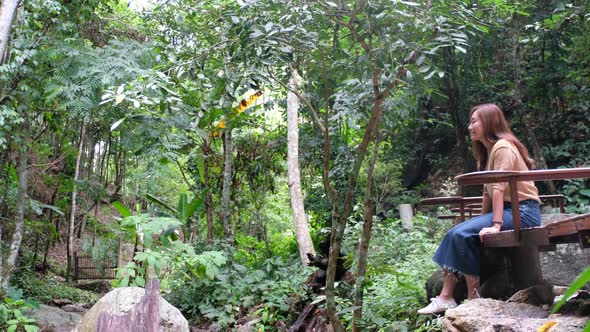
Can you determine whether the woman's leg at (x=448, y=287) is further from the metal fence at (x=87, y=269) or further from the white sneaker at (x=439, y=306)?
the metal fence at (x=87, y=269)

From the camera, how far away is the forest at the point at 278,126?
3.72 meters

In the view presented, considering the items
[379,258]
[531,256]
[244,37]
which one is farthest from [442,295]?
[244,37]

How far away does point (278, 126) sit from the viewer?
38.2 ft

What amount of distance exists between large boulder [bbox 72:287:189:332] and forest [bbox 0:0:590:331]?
1226mm

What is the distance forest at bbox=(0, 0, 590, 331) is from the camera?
3721 millimetres

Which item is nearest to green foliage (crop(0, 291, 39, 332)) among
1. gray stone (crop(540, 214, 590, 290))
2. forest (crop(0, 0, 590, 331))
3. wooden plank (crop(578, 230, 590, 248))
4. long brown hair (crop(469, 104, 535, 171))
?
forest (crop(0, 0, 590, 331))

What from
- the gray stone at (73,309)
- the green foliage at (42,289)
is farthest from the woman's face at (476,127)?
the green foliage at (42,289)

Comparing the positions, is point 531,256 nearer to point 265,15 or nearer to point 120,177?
point 265,15

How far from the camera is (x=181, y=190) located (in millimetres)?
18391

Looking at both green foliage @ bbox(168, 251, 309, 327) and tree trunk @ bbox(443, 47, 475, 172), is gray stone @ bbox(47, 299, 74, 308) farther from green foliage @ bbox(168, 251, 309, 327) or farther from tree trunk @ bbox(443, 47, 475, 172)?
tree trunk @ bbox(443, 47, 475, 172)

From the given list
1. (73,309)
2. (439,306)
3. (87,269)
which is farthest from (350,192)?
(87,269)

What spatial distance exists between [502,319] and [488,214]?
89 cm

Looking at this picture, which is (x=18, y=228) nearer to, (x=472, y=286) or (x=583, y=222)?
(x=472, y=286)

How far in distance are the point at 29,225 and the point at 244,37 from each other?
8.39 metres
